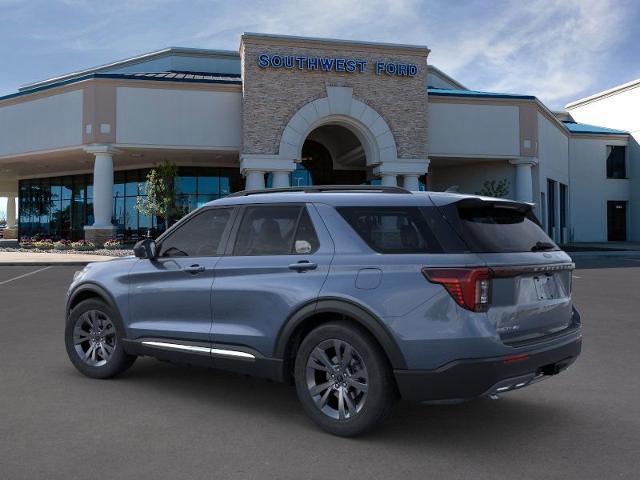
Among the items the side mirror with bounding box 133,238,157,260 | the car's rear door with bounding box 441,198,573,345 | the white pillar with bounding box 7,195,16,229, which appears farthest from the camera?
the white pillar with bounding box 7,195,16,229

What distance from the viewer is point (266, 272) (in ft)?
15.0

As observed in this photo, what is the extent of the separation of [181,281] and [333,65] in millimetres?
24482

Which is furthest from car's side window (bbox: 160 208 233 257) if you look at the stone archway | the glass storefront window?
the glass storefront window

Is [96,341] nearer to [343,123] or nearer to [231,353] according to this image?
[231,353]

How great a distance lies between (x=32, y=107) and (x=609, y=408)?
32333 millimetres

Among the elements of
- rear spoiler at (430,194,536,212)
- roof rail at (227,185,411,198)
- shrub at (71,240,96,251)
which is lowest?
shrub at (71,240,96,251)

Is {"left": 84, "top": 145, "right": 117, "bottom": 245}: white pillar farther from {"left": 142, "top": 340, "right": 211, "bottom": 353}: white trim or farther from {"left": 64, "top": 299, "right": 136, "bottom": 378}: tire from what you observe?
{"left": 142, "top": 340, "right": 211, "bottom": 353}: white trim

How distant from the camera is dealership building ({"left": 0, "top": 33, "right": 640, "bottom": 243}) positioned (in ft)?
91.8

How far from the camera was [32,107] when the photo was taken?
102 feet

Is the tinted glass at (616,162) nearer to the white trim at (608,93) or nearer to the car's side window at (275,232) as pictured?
the white trim at (608,93)

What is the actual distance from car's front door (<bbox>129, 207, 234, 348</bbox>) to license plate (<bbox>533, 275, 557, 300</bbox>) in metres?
2.49

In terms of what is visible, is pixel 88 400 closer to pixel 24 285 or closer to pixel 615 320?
pixel 615 320

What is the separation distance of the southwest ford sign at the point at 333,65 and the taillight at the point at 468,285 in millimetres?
25199

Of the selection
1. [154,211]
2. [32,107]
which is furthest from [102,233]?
[32,107]
